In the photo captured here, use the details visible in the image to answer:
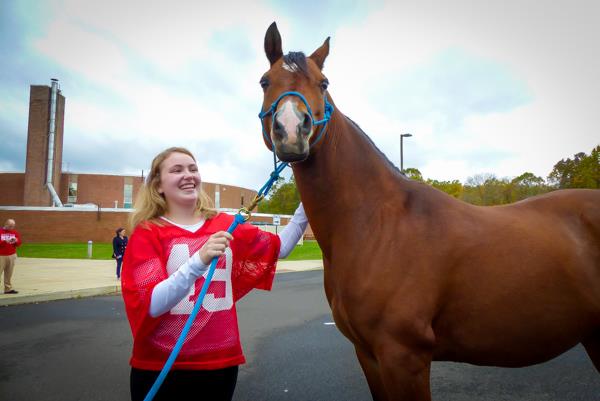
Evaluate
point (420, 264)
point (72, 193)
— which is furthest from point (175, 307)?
point (72, 193)

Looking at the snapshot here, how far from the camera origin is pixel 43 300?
905 centimetres

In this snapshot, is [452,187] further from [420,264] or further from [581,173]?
[420,264]

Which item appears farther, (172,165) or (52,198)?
(52,198)

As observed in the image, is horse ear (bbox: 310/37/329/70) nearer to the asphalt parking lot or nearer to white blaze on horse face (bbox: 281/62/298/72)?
white blaze on horse face (bbox: 281/62/298/72)

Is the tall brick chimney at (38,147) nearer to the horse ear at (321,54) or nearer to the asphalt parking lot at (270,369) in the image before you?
the asphalt parking lot at (270,369)

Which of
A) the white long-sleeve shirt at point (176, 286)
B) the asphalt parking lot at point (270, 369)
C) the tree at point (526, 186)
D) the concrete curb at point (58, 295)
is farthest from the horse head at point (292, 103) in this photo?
the tree at point (526, 186)

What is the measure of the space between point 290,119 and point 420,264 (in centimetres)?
105

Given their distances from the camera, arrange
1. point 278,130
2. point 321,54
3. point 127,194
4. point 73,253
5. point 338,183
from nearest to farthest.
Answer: point 278,130 < point 338,183 < point 321,54 < point 73,253 < point 127,194

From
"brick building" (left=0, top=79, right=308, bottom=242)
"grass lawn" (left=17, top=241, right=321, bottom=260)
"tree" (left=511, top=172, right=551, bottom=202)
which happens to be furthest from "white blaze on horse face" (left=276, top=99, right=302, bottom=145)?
"tree" (left=511, top=172, right=551, bottom=202)

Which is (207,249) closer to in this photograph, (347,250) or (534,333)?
(347,250)

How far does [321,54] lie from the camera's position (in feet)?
8.04

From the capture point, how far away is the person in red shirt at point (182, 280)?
1826mm

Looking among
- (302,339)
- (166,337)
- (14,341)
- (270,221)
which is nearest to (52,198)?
(270,221)

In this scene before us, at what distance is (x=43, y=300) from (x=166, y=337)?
29.9 ft
